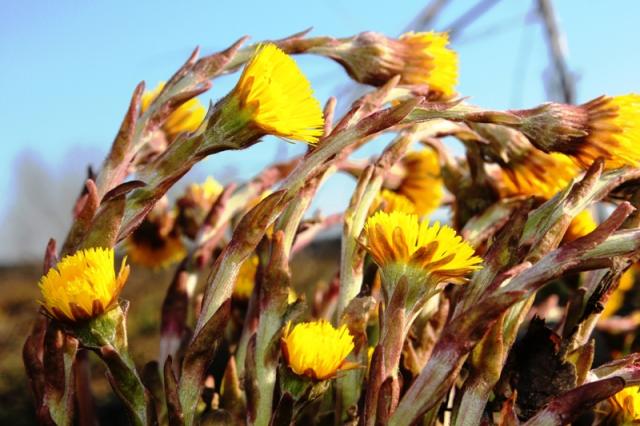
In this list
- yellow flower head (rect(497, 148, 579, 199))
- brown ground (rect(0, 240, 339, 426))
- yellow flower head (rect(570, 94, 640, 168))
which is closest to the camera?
yellow flower head (rect(570, 94, 640, 168))

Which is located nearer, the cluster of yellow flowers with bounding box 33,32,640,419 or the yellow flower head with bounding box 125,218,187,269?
the cluster of yellow flowers with bounding box 33,32,640,419

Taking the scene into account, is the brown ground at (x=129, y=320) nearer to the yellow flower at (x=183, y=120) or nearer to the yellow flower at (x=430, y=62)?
the yellow flower at (x=183, y=120)

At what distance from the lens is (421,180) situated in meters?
1.00

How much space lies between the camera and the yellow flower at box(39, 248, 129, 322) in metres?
0.56

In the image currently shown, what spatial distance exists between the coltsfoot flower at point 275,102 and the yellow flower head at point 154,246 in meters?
0.59

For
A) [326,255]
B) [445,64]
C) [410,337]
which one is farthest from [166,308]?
[326,255]

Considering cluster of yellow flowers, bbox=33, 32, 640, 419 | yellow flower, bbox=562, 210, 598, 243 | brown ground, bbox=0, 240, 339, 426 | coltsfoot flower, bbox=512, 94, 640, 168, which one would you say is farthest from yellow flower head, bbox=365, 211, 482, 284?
brown ground, bbox=0, 240, 339, 426

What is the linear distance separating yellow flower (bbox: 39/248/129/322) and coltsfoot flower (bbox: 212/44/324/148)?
0.15 m

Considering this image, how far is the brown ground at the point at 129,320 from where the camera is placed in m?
1.78

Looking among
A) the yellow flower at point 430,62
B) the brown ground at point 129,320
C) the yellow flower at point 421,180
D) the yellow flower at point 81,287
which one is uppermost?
the yellow flower at point 430,62

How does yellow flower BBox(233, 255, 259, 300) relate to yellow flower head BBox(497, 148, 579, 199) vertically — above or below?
below

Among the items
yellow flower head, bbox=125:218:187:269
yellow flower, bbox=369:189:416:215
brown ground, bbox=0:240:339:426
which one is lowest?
brown ground, bbox=0:240:339:426

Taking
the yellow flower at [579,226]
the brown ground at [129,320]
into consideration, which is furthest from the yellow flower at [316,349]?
the brown ground at [129,320]

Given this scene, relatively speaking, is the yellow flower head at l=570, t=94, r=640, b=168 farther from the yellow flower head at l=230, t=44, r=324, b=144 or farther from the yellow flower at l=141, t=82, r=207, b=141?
the yellow flower at l=141, t=82, r=207, b=141
